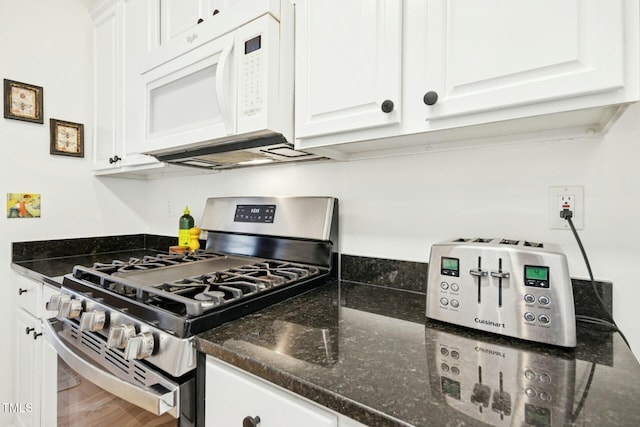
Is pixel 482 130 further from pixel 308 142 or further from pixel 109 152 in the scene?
pixel 109 152

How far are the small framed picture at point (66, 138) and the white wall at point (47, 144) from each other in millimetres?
30

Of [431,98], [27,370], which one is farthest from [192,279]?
→ [27,370]

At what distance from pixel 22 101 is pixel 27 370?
146 cm

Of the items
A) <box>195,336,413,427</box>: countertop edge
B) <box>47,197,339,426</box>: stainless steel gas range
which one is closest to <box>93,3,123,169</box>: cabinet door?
<box>47,197,339,426</box>: stainless steel gas range

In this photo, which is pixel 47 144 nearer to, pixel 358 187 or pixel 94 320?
pixel 94 320

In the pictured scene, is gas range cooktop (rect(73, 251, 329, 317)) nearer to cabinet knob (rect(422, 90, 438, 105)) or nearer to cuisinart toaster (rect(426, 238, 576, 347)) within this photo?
cuisinart toaster (rect(426, 238, 576, 347))

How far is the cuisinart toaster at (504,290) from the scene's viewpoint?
677 mm

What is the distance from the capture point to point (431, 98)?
75 cm

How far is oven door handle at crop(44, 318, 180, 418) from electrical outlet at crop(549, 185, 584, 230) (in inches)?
45.1

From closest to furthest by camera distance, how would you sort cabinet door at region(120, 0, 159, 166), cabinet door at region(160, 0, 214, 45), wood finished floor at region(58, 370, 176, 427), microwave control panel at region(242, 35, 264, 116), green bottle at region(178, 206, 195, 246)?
wood finished floor at region(58, 370, 176, 427)
microwave control panel at region(242, 35, 264, 116)
cabinet door at region(160, 0, 214, 45)
cabinet door at region(120, 0, 159, 166)
green bottle at region(178, 206, 195, 246)

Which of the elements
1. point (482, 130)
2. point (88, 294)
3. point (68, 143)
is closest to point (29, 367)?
point (88, 294)

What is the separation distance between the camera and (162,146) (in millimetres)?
1343

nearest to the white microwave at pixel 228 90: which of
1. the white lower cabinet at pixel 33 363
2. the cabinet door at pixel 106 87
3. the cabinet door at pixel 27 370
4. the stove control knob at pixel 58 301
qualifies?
the cabinet door at pixel 106 87

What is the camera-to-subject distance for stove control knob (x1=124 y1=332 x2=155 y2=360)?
75 centimetres
